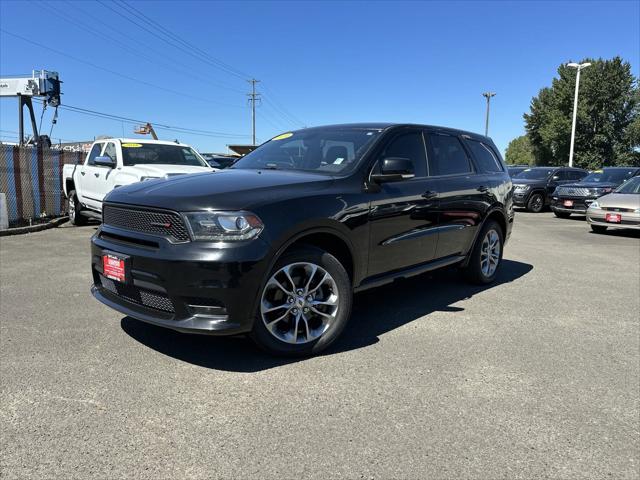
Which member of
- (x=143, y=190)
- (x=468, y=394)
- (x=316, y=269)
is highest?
(x=143, y=190)

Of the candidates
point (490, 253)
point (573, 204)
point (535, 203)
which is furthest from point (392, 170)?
point (535, 203)

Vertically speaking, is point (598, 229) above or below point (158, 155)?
below

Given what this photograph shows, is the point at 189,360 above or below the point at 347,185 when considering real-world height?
below

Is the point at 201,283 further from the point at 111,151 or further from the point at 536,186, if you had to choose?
the point at 536,186

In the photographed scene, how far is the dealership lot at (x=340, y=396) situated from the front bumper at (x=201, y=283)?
404 millimetres

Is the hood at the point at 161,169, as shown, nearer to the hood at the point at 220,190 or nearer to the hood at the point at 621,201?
the hood at the point at 220,190

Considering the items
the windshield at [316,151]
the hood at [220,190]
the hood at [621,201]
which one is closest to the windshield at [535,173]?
the hood at [621,201]

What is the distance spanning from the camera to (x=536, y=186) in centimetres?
1831

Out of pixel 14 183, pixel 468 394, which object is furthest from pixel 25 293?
pixel 14 183

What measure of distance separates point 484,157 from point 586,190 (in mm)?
11411

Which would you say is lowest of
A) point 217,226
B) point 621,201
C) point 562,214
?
point 562,214

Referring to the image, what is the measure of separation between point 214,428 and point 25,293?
A: 12.1 ft

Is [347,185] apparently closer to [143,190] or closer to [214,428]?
[143,190]

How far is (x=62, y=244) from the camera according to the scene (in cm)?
852
